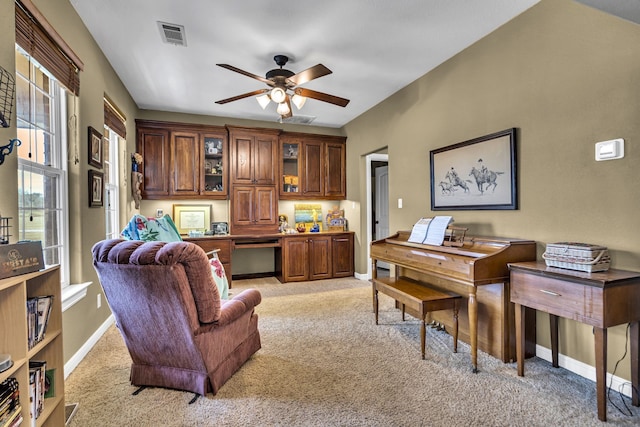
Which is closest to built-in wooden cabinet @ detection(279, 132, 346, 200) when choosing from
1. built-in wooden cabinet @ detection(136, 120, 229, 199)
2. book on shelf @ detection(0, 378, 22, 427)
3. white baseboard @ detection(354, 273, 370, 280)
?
built-in wooden cabinet @ detection(136, 120, 229, 199)

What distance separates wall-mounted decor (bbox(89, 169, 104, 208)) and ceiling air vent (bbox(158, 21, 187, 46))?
4.49 ft

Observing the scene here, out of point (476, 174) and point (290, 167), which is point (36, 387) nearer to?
point (476, 174)

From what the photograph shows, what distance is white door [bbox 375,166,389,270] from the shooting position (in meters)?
6.22

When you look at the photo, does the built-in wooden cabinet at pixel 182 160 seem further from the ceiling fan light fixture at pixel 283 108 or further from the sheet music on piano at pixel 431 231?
the sheet music on piano at pixel 431 231

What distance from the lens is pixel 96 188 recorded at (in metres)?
2.83

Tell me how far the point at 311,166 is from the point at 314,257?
63.0 inches

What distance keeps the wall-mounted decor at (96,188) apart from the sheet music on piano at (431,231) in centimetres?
297

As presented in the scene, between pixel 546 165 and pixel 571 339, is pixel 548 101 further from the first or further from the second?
pixel 571 339

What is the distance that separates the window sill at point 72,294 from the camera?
2212 millimetres

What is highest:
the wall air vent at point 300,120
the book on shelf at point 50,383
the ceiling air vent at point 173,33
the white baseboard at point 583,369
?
the ceiling air vent at point 173,33

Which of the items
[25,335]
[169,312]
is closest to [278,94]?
[169,312]

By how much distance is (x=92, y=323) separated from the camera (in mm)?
2768

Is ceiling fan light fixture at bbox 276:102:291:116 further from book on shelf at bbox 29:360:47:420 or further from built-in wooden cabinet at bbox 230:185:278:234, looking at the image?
book on shelf at bbox 29:360:47:420

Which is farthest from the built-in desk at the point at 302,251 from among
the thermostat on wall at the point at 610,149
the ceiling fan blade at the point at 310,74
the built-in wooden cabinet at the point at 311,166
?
the thermostat on wall at the point at 610,149
